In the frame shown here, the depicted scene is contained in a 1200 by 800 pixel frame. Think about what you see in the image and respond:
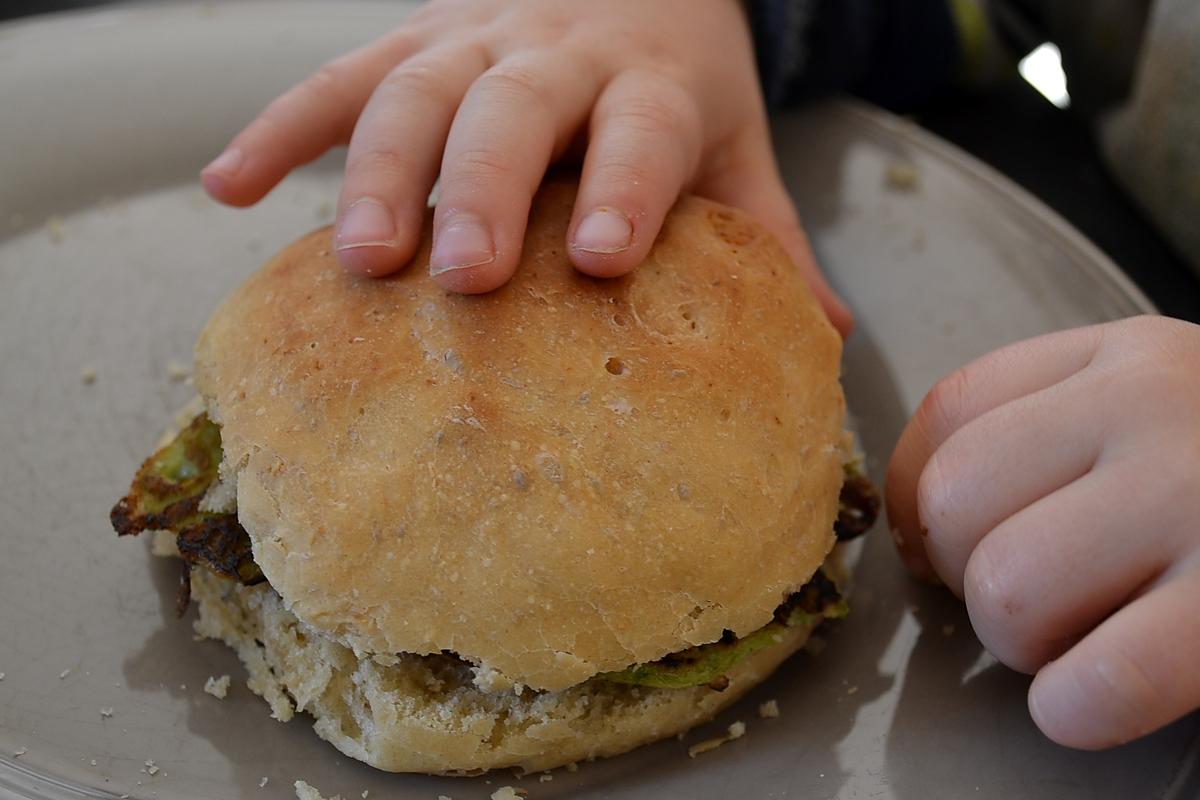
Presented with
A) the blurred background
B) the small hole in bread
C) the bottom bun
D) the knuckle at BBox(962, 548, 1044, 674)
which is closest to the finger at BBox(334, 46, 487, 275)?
the small hole in bread

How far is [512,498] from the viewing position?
0.82 metres

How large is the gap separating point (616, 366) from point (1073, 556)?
382 mm

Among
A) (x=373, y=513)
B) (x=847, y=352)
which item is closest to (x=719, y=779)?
(x=373, y=513)

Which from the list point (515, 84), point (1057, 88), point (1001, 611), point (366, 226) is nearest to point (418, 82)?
point (515, 84)

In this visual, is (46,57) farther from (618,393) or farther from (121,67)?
(618,393)

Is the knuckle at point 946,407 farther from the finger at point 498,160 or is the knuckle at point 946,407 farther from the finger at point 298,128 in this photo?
the finger at point 298,128

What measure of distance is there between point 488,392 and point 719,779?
0.39m

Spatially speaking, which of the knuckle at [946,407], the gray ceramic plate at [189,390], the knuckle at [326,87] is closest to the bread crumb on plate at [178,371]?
the gray ceramic plate at [189,390]

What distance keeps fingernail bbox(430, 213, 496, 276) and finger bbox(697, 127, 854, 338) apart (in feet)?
1.75

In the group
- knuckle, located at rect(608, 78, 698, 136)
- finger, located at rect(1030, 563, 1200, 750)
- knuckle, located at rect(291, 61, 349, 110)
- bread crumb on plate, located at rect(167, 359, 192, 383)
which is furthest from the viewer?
bread crumb on plate, located at rect(167, 359, 192, 383)

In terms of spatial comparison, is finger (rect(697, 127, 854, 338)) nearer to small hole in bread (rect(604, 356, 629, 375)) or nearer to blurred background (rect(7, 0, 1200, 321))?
blurred background (rect(7, 0, 1200, 321))

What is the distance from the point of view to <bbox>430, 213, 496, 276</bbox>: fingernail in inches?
35.1

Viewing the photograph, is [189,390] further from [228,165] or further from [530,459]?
[530,459]

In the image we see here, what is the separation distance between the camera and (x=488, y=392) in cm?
86
